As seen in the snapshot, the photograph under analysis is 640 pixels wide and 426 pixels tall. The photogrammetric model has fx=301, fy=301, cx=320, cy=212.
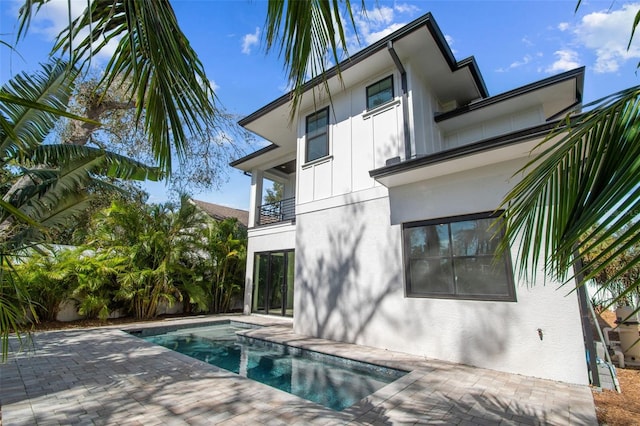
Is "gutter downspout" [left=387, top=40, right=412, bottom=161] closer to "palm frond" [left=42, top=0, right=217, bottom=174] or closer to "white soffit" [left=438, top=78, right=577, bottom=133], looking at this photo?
"white soffit" [left=438, top=78, right=577, bottom=133]

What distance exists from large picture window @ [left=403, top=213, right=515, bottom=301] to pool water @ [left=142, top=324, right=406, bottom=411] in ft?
6.60

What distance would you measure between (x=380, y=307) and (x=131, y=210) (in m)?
9.94

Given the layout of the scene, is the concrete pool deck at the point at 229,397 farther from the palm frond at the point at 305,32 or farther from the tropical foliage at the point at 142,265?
the tropical foliage at the point at 142,265

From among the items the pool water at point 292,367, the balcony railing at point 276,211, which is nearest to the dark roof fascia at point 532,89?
the pool water at point 292,367

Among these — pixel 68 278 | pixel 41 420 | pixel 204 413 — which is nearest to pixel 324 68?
pixel 204 413

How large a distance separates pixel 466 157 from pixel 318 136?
525 centimetres

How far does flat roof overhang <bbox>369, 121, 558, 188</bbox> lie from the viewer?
196 inches

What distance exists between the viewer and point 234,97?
11.5ft

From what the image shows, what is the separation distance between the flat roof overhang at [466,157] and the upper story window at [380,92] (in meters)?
2.70

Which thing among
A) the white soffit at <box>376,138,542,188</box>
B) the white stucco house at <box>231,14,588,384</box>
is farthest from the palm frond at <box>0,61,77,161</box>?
the white soffit at <box>376,138,542,188</box>

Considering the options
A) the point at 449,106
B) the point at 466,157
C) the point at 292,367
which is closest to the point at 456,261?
the point at 466,157

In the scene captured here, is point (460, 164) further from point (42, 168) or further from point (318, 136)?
point (42, 168)

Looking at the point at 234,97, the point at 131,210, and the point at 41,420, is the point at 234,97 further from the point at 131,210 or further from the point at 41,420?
the point at 131,210

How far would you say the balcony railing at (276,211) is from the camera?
1379 centimetres
